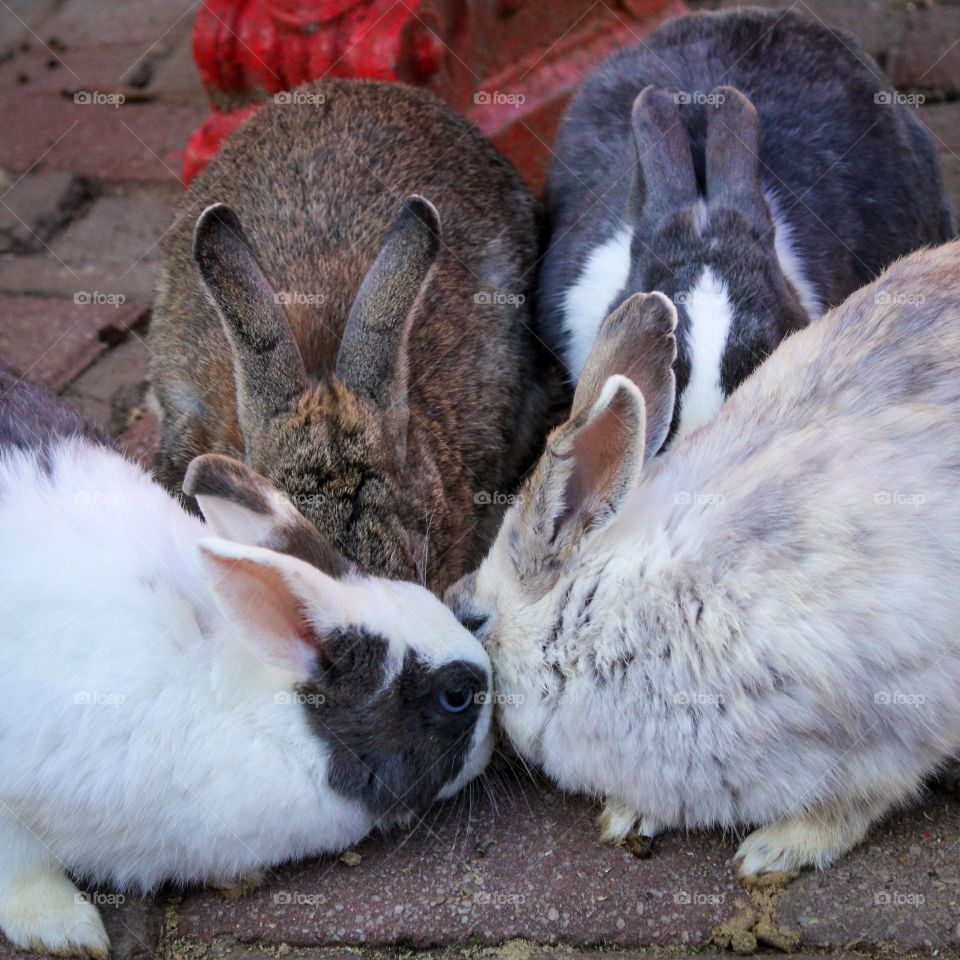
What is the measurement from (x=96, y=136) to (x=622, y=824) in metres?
3.93

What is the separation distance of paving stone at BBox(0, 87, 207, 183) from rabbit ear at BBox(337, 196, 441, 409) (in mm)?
2275

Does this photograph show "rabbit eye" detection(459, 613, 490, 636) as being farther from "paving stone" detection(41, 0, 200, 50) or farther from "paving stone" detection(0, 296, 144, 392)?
"paving stone" detection(41, 0, 200, 50)

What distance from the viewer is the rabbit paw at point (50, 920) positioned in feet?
8.14

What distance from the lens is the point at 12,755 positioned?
242 centimetres

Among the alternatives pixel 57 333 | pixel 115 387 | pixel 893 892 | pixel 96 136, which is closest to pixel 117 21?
pixel 96 136

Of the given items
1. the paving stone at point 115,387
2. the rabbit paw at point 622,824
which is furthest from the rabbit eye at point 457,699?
the paving stone at point 115,387

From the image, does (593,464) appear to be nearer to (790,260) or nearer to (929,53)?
(790,260)

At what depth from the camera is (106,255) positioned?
4.67 metres

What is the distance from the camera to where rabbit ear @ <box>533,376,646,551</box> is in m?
2.34

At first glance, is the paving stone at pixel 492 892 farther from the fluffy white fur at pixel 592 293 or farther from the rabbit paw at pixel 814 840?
the fluffy white fur at pixel 592 293

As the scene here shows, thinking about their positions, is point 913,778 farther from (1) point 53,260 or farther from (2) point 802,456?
(1) point 53,260

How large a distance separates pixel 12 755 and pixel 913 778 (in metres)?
1.76

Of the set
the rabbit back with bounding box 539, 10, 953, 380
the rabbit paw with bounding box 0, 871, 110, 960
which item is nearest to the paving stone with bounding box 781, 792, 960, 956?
the rabbit paw with bounding box 0, 871, 110, 960

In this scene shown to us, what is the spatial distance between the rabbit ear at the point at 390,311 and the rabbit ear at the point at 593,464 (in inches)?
26.0
